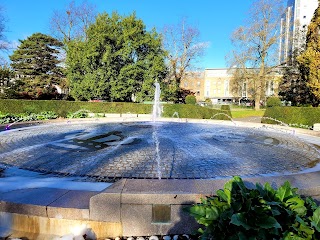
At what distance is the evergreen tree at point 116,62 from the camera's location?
24.3 meters

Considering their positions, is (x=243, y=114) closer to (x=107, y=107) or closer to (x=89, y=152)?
(x=107, y=107)

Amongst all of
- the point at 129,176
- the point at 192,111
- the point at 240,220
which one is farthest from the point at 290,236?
the point at 192,111

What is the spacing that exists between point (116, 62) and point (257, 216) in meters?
24.7

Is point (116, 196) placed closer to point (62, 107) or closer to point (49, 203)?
point (49, 203)

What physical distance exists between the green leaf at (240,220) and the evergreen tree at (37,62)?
3094 cm

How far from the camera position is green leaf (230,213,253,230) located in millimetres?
1435

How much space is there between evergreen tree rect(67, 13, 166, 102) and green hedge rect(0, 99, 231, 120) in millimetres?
2919

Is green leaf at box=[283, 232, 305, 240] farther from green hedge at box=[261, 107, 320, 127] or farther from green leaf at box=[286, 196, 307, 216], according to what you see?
green hedge at box=[261, 107, 320, 127]

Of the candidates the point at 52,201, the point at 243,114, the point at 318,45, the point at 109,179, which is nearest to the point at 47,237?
the point at 52,201

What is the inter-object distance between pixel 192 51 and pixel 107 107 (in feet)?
53.8

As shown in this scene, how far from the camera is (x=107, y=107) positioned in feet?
71.5

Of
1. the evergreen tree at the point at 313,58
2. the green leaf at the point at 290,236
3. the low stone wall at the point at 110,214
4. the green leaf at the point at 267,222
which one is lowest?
the low stone wall at the point at 110,214

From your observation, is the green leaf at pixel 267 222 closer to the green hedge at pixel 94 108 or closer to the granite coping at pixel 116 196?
the granite coping at pixel 116 196

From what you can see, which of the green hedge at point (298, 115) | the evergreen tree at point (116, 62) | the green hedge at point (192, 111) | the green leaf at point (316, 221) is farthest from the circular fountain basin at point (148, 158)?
the evergreen tree at point (116, 62)
